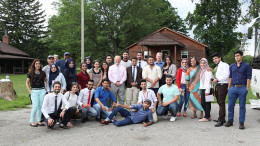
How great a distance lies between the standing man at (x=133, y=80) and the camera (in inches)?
295

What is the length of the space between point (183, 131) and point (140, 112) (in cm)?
135

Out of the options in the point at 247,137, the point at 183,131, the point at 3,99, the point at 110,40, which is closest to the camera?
the point at 247,137

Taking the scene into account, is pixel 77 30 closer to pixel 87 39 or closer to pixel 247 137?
pixel 87 39

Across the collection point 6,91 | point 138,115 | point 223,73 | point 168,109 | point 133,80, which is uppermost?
point 223,73

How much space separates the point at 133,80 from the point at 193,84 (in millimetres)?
1941

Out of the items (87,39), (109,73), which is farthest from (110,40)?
(109,73)

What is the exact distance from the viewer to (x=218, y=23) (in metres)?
36.6

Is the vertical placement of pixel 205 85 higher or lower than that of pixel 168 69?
lower

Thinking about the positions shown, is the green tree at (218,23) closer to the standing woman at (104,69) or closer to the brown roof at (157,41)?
the brown roof at (157,41)

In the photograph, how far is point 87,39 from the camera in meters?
33.2

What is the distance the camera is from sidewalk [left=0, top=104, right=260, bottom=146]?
4.64 metres

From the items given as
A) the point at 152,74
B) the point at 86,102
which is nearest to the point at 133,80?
the point at 152,74

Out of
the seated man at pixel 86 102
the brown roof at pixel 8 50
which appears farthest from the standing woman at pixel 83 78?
the brown roof at pixel 8 50

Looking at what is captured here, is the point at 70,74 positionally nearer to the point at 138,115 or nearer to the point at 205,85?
the point at 138,115
